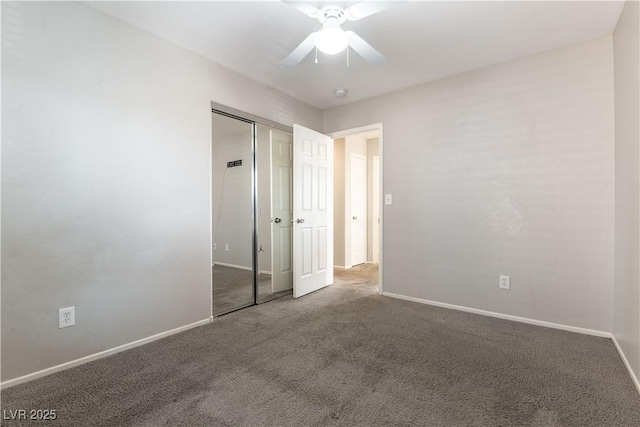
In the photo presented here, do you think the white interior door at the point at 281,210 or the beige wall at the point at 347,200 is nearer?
the white interior door at the point at 281,210

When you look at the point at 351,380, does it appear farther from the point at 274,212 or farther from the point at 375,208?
the point at 375,208

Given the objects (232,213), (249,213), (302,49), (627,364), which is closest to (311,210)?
(249,213)

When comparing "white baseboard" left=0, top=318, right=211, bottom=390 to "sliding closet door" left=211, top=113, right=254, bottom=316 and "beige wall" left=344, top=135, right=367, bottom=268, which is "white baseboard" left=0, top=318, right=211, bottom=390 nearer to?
"sliding closet door" left=211, top=113, right=254, bottom=316

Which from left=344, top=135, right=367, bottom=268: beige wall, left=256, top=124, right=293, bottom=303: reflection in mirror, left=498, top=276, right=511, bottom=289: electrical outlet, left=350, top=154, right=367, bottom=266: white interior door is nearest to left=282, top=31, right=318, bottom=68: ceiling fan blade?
left=256, top=124, right=293, bottom=303: reflection in mirror

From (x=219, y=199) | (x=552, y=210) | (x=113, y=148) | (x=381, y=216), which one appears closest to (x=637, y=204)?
(x=552, y=210)

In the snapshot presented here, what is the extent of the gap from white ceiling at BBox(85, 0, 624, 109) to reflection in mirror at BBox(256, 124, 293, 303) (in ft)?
2.64

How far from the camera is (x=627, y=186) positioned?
6.73 ft

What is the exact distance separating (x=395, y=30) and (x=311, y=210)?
211cm

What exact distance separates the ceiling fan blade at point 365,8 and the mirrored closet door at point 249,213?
1.70 m

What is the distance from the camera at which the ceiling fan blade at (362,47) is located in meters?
1.97

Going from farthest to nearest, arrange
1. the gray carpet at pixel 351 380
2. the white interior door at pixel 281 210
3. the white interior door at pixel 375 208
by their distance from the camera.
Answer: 1. the white interior door at pixel 375 208
2. the white interior door at pixel 281 210
3. the gray carpet at pixel 351 380

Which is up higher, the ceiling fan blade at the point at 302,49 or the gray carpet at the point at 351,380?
the ceiling fan blade at the point at 302,49

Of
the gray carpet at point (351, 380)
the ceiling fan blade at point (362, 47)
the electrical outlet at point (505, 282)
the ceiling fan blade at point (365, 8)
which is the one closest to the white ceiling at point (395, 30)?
the ceiling fan blade at point (365, 8)

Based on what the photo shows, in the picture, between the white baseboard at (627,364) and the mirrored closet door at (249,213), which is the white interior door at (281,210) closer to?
the mirrored closet door at (249,213)
